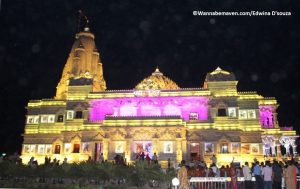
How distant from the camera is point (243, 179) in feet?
66.9

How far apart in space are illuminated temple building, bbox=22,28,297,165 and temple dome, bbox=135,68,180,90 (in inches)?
6.1

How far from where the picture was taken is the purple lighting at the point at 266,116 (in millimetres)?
46000

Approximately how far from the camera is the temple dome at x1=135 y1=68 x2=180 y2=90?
44900mm

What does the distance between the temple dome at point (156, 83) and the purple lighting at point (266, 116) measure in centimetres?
1356

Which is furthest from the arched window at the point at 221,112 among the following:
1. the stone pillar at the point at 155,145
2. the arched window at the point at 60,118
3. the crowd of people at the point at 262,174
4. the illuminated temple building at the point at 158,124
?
the arched window at the point at 60,118

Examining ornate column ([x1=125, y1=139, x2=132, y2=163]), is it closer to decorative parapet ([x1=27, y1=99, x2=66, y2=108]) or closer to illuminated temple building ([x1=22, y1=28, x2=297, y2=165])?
illuminated temple building ([x1=22, y1=28, x2=297, y2=165])

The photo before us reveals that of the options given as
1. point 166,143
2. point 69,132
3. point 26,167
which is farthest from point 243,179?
point 69,132

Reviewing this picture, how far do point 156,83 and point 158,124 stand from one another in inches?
297

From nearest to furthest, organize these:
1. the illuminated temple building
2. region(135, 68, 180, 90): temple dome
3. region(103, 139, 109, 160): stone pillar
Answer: region(103, 139, 109, 160): stone pillar < the illuminated temple building < region(135, 68, 180, 90): temple dome

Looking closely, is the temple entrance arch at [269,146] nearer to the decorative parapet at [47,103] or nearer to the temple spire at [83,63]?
the temple spire at [83,63]

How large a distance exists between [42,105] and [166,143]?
20.0m

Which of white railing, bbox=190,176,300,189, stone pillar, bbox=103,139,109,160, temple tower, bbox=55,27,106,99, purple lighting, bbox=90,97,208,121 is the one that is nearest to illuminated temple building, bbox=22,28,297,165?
purple lighting, bbox=90,97,208,121

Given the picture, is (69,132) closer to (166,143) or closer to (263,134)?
(166,143)

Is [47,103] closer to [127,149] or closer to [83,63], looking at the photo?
[83,63]
